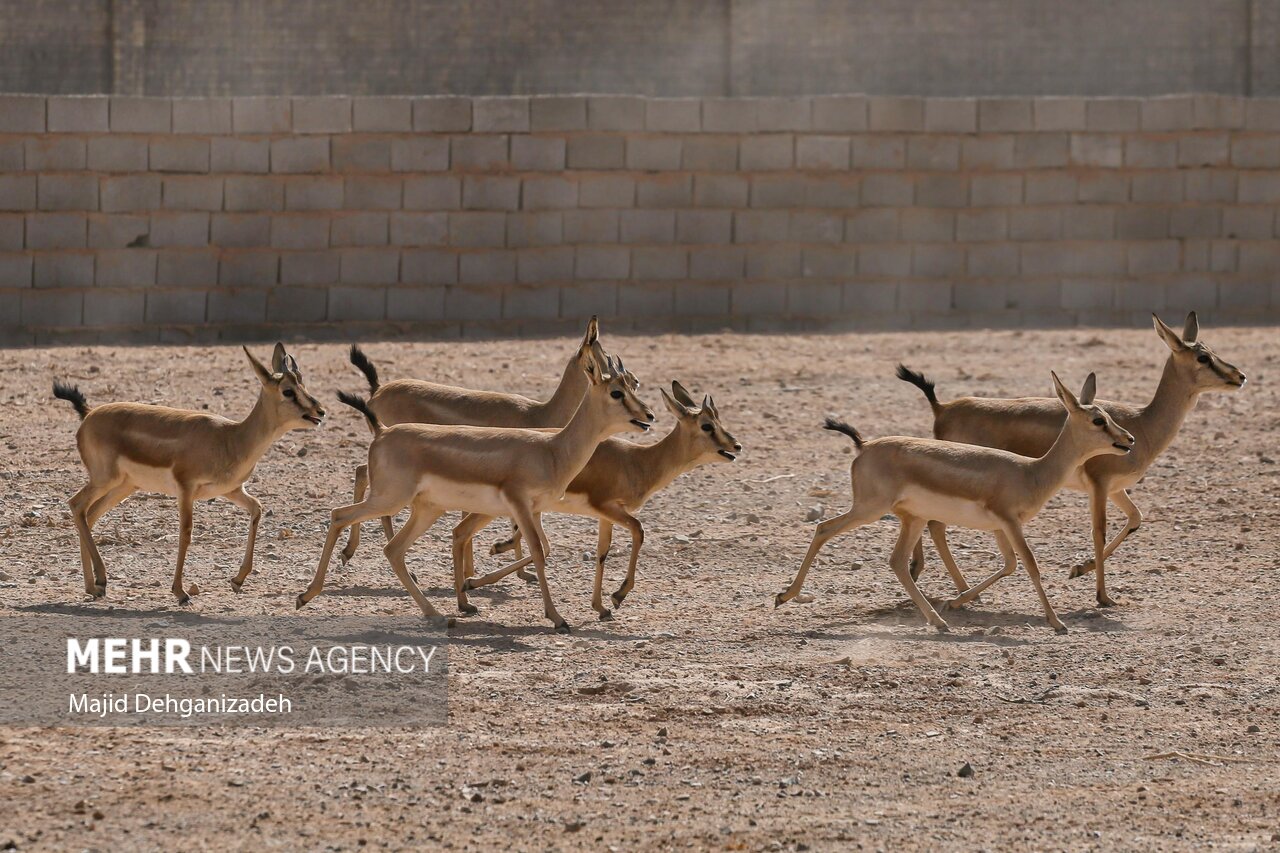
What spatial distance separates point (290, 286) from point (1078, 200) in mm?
8492

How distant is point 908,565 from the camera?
9.62 meters

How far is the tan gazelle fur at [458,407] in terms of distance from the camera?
35.6 feet

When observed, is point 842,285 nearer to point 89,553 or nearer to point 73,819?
point 89,553

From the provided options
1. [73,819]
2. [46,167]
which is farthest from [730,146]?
[73,819]

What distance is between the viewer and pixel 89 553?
9656mm

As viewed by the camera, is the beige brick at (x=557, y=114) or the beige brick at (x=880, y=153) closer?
the beige brick at (x=557, y=114)

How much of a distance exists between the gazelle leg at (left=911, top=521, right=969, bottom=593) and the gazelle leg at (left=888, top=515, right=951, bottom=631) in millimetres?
453

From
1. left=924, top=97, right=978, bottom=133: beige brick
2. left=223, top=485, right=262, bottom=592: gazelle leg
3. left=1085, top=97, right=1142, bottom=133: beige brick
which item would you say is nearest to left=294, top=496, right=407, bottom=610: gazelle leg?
left=223, top=485, right=262, bottom=592: gazelle leg

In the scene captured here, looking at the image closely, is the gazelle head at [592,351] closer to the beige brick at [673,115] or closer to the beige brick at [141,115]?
the beige brick at [673,115]

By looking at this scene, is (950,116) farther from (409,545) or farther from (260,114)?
(409,545)

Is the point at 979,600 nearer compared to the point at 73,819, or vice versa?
the point at 73,819

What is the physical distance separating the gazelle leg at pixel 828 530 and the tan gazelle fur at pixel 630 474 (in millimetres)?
677

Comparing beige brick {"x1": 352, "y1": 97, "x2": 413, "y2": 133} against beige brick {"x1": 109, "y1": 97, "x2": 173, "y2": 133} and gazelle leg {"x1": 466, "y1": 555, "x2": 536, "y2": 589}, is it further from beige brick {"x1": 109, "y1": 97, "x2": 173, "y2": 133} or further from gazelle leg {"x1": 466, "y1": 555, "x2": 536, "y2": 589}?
gazelle leg {"x1": 466, "y1": 555, "x2": 536, "y2": 589}

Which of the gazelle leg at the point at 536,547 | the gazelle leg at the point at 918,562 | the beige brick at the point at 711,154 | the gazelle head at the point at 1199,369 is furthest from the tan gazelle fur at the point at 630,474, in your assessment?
the beige brick at the point at 711,154
